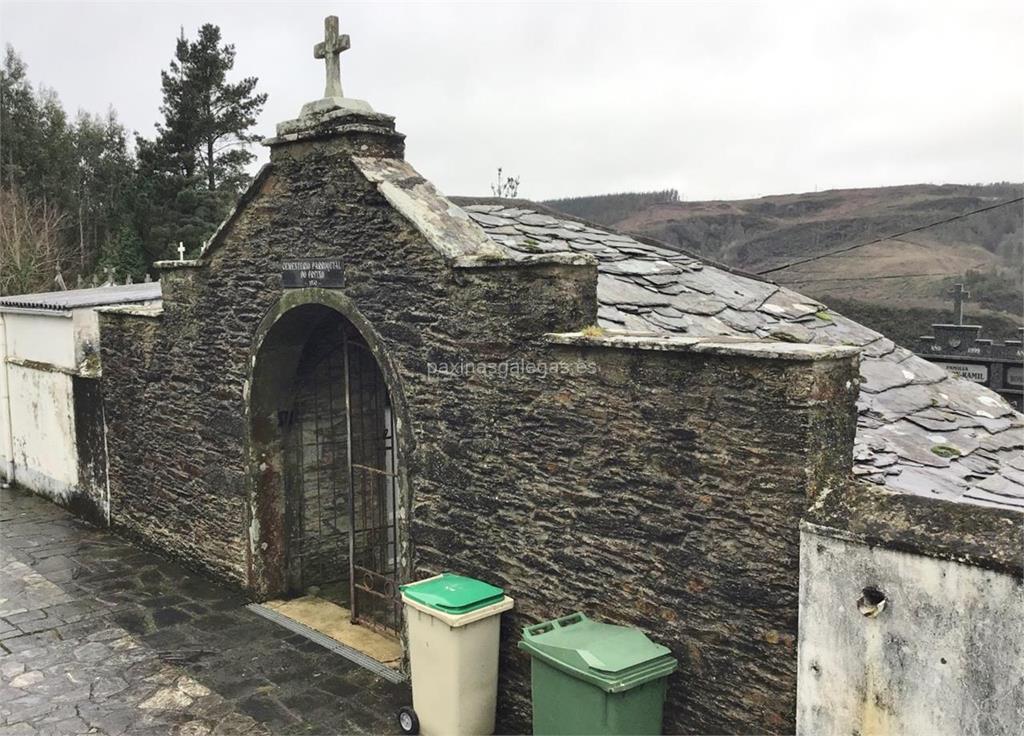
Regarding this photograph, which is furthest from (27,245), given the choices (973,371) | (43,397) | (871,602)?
(871,602)

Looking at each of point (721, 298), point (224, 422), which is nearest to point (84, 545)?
point (224, 422)

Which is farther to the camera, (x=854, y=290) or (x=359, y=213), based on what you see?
(x=854, y=290)

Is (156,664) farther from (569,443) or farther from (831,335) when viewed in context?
(831,335)

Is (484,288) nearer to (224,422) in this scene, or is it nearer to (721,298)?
(721,298)

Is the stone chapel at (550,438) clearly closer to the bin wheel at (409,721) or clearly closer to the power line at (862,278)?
the bin wheel at (409,721)

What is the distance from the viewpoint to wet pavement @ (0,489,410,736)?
6.06 m

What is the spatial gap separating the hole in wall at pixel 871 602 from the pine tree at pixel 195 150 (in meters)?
36.4

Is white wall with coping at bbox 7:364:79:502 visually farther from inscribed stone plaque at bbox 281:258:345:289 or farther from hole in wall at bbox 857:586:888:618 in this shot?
hole in wall at bbox 857:586:888:618

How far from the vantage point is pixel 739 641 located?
14.5 ft

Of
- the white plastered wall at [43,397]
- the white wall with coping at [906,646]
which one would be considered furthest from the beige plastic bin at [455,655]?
the white plastered wall at [43,397]

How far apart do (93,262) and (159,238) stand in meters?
6.92

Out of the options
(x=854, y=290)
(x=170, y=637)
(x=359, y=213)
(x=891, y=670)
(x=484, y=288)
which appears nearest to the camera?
(x=891, y=670)

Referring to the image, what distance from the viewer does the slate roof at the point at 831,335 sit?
5562 mm

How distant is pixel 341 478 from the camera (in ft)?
28.7
